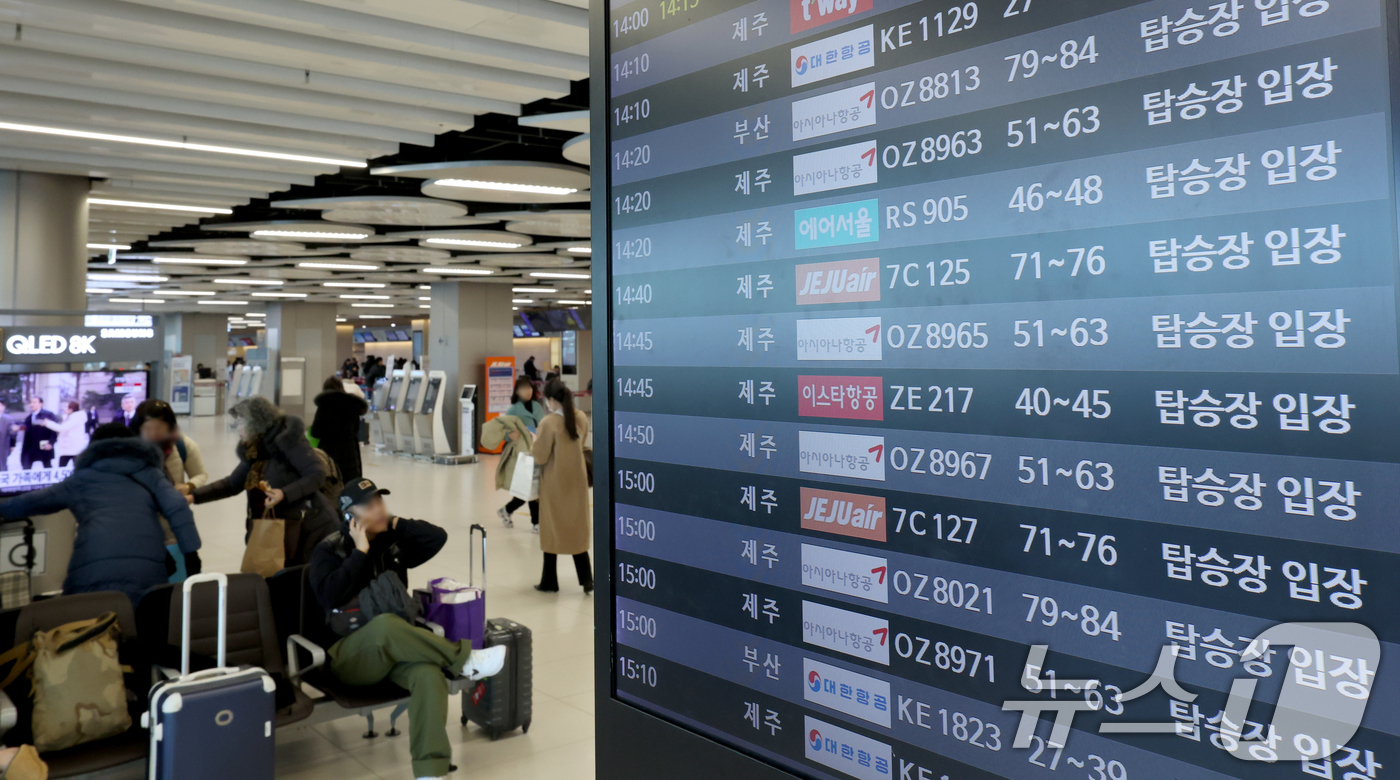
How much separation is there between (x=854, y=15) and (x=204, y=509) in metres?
12.3

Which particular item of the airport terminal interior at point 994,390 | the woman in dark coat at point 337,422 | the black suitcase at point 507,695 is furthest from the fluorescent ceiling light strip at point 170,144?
the airport terminal interior at point 994,390

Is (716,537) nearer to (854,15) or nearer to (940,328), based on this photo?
(940,328)

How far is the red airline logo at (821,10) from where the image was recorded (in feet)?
4.00

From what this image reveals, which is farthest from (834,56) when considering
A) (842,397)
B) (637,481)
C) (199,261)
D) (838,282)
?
(199,261)

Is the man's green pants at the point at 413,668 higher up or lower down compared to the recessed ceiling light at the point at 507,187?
lower down

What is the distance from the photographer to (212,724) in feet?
11.1

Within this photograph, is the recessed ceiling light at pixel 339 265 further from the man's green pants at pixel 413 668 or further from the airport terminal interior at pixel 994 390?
the airport terminal interior at pixel 994 390

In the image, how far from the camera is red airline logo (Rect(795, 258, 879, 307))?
1.19 m

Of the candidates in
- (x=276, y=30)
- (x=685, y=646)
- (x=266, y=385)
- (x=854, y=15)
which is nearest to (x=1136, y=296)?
(x=854, y=15)

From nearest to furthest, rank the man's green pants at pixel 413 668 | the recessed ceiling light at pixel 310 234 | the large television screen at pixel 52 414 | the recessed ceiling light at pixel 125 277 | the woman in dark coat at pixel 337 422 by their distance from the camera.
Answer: the man's green pants at pixel 413 668
the large television screen at pixel 52 414
the woman in dark coat at pixel 337 422
the recessed ceiling light at pixel 310 234
the recessed ceiling light at pixel 125 277

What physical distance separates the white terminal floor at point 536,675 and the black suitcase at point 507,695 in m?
0.09

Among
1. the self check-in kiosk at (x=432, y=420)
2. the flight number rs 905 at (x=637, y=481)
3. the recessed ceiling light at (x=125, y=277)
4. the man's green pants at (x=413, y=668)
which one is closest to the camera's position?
the flight number rs 905 at (x=637, y=481)

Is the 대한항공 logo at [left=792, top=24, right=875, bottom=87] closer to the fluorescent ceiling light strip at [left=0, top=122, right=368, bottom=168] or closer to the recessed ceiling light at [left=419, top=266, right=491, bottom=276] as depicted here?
the fluorescent ceiling light strip at [left=0, top=122, right=368, bottom=168]

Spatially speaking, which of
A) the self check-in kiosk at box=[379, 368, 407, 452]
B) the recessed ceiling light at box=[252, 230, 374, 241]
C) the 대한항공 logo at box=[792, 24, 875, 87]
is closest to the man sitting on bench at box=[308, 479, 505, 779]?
the 대한항공 logo at box=[792, 24, 875, 87]
